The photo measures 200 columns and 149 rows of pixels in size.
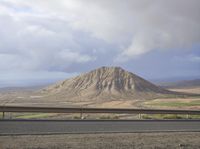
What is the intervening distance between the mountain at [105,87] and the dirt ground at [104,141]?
5590 centimetres

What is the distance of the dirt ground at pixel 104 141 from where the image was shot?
13922mm

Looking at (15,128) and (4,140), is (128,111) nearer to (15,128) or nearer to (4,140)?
(15,128)

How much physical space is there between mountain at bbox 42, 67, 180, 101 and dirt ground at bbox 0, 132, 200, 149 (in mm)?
55896

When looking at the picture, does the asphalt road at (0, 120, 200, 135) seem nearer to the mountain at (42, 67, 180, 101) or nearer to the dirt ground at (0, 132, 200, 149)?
the dirt ground at (0, 132, 200, 149)

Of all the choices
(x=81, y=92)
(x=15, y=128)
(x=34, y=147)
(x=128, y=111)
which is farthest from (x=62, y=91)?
(x=34, y=147)

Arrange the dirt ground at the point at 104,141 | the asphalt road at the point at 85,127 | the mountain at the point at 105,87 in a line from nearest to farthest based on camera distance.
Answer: the dirt ground at the point at 104,141 < the asphalt road at the point at 85,127 < the mountain at the point at 105,87

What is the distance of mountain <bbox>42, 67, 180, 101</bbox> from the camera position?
7744 centimetres

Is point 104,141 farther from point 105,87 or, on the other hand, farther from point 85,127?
point 105,87

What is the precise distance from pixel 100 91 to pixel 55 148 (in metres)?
67.0

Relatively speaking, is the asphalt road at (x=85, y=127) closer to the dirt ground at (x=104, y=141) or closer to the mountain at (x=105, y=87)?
the dirt ground at (x=104, y=141)

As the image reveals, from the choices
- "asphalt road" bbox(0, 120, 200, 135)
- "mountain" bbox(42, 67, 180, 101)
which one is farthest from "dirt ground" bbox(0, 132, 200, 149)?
"mountain" bbox(42, 67, 180, 101)

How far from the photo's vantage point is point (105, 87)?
82250mm

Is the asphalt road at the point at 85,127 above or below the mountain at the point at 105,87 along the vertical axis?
below

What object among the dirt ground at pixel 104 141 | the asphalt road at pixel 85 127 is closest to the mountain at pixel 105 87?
the asphalt road at pixel 85 127
